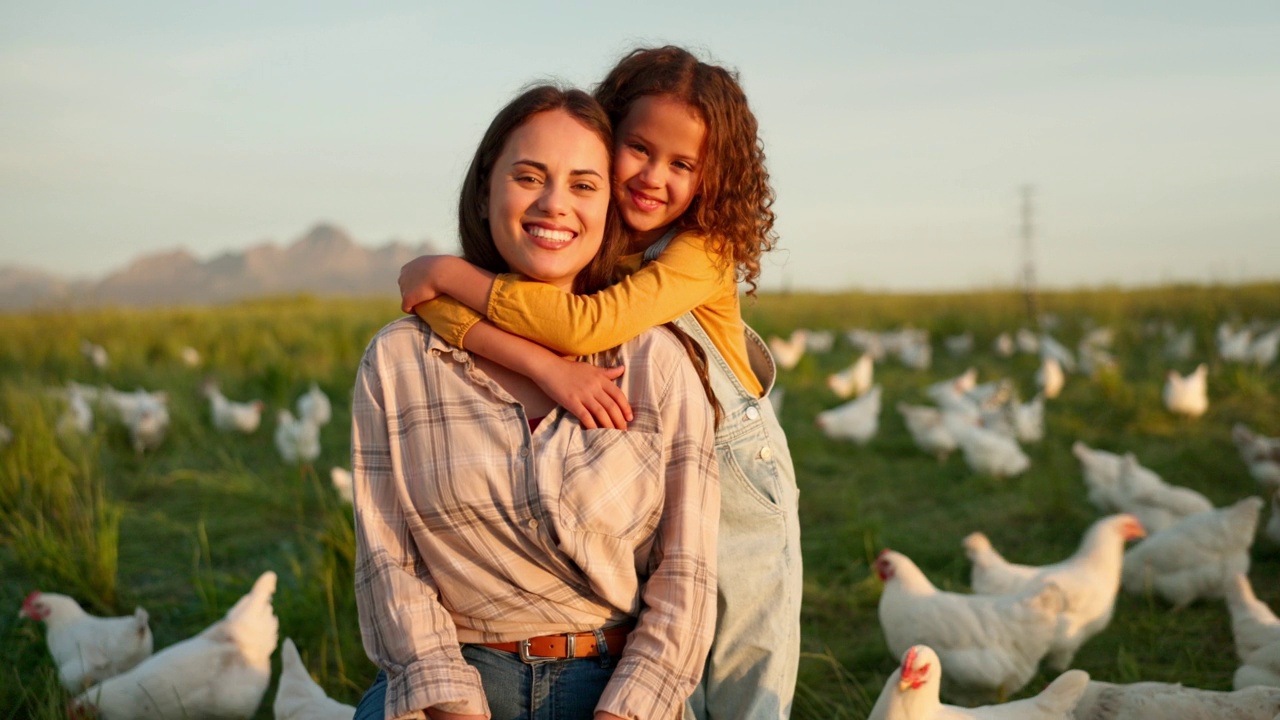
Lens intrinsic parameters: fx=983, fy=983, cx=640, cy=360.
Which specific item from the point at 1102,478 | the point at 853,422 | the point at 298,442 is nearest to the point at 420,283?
the point at 1102,478

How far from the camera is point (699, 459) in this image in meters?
1.99

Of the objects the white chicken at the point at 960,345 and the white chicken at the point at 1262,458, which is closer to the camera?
the white chicken at the point at 1262,458

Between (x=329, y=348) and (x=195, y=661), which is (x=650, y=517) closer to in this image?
(x=195, y=661)

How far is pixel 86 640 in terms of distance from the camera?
3729 mm

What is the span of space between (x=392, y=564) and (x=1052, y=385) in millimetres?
8938

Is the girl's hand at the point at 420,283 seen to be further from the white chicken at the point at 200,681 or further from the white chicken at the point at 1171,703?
the white chicken at the point at 1171,703

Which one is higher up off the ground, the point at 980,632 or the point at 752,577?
the point at 752,577

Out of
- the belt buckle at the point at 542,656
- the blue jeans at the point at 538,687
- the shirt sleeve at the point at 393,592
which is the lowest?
the blue jeans at the point at 538,687

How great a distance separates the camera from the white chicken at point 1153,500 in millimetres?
5312

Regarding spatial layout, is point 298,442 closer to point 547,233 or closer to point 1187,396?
point 547,233

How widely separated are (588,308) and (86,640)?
2895mm

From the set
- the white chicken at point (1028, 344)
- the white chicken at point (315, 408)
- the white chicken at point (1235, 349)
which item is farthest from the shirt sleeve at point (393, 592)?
the white chicken at point (1028, 344)

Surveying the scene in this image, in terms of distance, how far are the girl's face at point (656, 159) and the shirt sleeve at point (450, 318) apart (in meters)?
0.46

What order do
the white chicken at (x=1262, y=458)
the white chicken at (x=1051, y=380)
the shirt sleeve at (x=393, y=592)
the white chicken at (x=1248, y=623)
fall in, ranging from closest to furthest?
the shirt sleeve at (x=393, y=592)
the white chicken at (x=1248, y=623)
the white chicken at (x=1262, y=458)
the white chicken at (x=1051, y=380)
